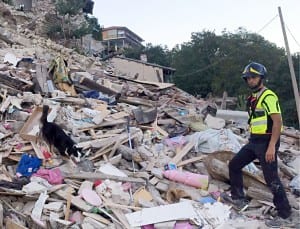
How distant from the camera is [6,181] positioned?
4801 millimetres

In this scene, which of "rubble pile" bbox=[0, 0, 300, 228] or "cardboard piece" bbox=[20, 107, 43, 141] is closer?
"rubble pile" bbox=[0, 0, 300, 228]

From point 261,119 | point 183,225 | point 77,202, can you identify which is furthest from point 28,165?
point 261,119

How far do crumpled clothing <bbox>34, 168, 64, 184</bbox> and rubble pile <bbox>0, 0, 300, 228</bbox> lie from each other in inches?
0.5

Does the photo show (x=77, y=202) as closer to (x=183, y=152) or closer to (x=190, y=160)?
(x=190, y=160)

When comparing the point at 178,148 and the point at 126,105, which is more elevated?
the point at 126,105

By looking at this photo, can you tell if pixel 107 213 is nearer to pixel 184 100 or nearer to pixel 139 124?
pixel 139 124

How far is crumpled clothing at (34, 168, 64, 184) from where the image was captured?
500cm

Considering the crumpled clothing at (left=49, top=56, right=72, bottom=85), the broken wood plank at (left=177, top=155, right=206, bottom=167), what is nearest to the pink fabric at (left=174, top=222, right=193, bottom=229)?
the broken wood plank at (left=177, top=155, right=206, bottom=167)

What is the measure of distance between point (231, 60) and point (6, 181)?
20660mm

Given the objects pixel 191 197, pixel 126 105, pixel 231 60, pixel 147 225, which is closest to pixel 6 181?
pixel 147 225

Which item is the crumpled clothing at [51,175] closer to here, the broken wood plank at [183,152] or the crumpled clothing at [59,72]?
the broken wood plank at [183,152]

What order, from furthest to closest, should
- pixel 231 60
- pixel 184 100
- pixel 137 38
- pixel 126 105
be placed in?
pixel 137 38 < pixel 231 60 < pixel 184 100 < pixel 126 105

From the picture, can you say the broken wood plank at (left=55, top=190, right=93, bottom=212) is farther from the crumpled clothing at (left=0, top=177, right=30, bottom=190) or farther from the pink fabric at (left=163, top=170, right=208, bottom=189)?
the pink fabric at (left=163, top=170, right=208, bottom=189)

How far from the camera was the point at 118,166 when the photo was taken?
5.85 m
